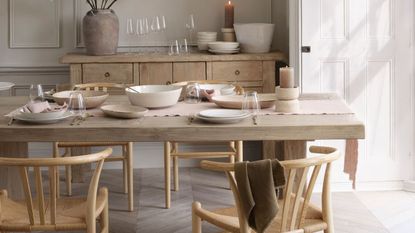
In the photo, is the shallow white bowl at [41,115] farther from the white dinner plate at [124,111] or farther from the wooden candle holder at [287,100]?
the wooden candle holder at [287,100]

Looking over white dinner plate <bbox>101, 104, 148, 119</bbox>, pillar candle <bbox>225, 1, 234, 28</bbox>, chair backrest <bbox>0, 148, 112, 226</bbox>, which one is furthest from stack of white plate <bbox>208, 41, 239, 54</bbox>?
chair backrest <bbox>0, 148, 112, 226</bbox>

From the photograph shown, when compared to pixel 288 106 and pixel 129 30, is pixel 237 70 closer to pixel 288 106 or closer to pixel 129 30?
pixel 129 30

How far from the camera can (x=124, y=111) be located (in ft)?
11.3

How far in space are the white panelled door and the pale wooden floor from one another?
0.32 m

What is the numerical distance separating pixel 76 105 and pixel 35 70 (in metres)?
2.21

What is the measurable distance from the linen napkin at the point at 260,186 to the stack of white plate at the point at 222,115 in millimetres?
658

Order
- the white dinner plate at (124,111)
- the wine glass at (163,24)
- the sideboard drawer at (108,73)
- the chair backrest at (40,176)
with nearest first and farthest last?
the chair backrest at (40,176)
the white dinner plate at (124,111)
the sideboard drawer at (108,73)
the wine glass at (163,24)

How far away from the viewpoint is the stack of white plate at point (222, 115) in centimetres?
327

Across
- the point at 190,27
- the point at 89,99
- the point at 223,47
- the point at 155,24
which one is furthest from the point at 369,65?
the point at 89,99

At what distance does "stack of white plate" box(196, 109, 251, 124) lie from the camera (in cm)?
327

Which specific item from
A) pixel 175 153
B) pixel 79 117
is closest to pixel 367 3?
pixel 175 153

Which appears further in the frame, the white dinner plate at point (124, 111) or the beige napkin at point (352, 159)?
the beige napkin at point (352, 159)

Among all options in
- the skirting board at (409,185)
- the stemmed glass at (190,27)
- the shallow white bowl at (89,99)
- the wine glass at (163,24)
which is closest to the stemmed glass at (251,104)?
the shallow white bowl at (89,99)

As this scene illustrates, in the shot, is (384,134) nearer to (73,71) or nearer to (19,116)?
(73,71)
